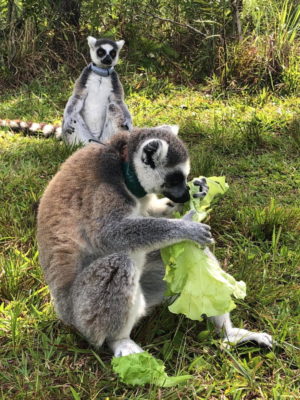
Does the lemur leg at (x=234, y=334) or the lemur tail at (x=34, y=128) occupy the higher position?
the lemur leg at (x=234, y=334)

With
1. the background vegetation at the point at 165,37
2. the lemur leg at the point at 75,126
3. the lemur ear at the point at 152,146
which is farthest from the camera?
the background vegetation at the point at 165,37

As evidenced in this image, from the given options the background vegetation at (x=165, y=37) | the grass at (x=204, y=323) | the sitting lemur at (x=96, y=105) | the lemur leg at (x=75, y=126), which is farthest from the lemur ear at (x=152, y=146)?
the background vegetation at (x=165, y=37)

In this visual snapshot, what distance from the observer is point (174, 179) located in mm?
3012

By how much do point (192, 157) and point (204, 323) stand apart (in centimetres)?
270

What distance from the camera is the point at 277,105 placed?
24.8ft

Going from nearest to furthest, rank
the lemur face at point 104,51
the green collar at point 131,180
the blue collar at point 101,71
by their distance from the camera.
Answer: the green collar at point 131,180 → the lemur face at point 104,51 → the blue collar at point 101,71

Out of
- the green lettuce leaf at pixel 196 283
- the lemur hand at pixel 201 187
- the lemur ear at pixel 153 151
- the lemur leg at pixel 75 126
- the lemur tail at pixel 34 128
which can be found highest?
the lemur ear at pixel 153 151

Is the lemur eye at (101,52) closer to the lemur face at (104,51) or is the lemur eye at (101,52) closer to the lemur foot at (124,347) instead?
the lemur face at (104,51)

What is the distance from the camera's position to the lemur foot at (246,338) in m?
2.73

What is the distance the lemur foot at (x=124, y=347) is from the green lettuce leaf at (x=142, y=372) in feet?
0.23

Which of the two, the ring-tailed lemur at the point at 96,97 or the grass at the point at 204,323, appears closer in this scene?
the grass at the point at 204,323

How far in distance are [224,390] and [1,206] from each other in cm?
276

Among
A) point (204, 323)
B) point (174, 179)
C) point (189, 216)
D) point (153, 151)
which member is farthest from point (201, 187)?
point (204, 323)

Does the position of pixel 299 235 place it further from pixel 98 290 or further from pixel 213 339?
pixel 98 290
